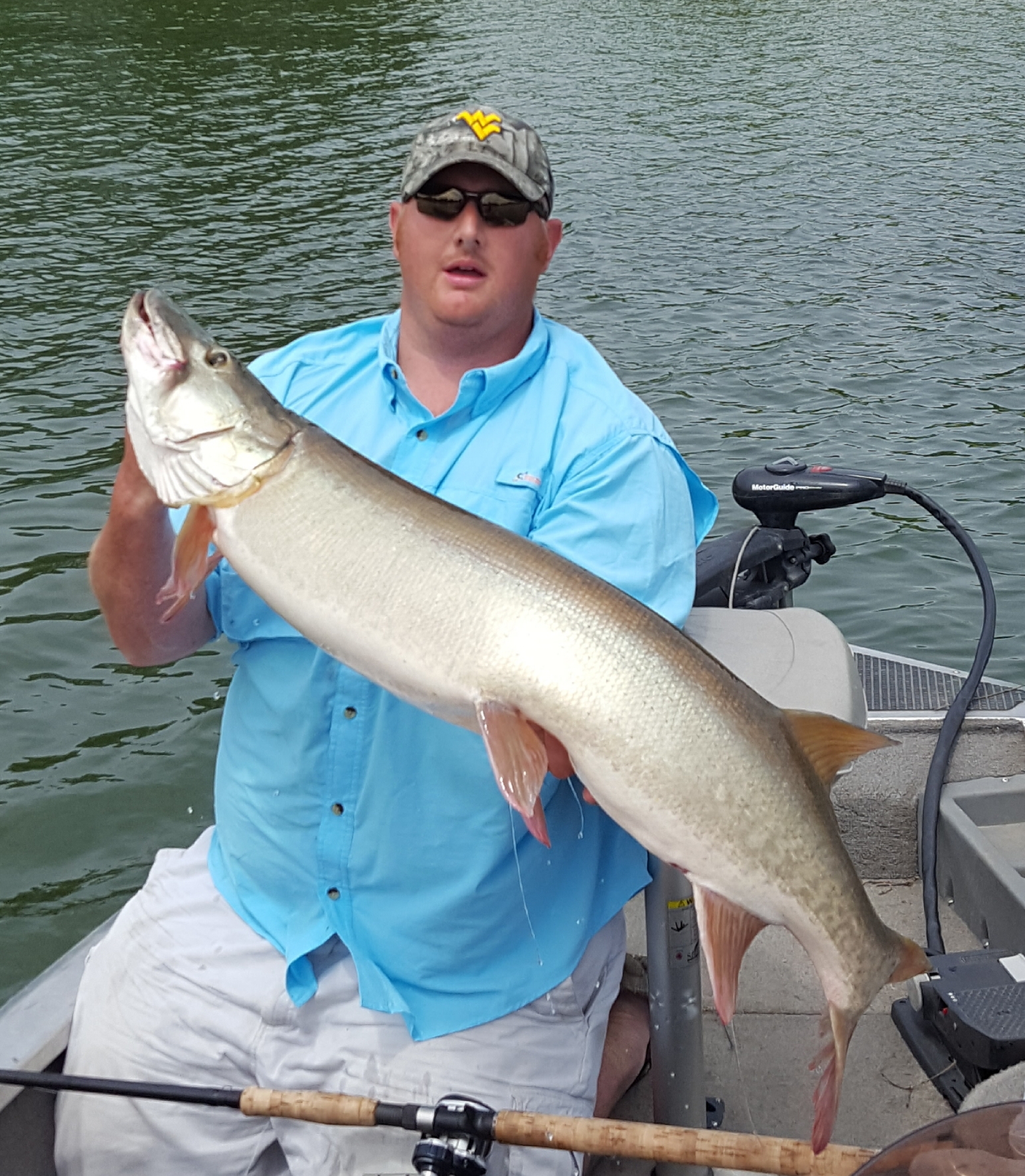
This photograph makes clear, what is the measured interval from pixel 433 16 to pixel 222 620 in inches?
1254

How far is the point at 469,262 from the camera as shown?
3.23 metres

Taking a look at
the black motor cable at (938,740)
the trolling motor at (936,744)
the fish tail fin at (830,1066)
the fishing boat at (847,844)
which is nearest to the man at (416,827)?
the fishing boat at (847,844)

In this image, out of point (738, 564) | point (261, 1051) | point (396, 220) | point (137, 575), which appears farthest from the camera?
point (738, 564)

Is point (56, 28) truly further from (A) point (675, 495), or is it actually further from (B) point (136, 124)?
(A) point (675, 495)

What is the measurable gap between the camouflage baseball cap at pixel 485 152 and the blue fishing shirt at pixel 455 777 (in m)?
0.38

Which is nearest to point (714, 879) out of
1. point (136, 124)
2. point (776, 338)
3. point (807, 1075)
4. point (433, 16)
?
point (807, 1075)

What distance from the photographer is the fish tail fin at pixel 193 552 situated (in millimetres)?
2746

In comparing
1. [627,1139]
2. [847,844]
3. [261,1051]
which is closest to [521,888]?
[627,1139]

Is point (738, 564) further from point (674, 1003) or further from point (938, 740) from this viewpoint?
point (674, 1003)

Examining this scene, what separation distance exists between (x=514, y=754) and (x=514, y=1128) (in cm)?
81

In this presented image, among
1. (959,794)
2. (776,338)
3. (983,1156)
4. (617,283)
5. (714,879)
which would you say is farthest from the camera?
(617,283)

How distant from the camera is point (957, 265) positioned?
1570 centimetres

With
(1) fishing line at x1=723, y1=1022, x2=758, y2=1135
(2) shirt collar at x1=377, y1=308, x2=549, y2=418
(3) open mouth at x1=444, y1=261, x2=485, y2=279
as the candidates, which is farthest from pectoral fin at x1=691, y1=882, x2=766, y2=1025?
(3) open mouth at x1=444, y1=261, x2=485, y2=279

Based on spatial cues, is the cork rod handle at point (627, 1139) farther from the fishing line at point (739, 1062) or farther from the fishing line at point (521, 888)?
the fishing line at point (739, 1062)
